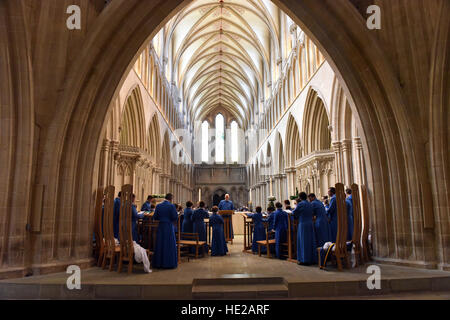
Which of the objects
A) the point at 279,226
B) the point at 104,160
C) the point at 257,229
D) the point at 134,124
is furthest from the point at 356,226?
the point at 134,124

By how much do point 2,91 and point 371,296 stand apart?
6.37 meters

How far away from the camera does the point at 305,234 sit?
5.85 m

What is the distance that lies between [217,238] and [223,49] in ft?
67.4

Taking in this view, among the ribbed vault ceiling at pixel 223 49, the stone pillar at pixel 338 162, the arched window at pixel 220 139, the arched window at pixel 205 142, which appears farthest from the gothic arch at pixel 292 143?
the arched window at pixel 205 142

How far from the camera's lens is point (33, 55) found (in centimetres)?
510

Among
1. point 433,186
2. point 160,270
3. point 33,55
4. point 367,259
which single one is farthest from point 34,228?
point 433,186

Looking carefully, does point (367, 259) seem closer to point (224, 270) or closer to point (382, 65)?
point (224, 270)

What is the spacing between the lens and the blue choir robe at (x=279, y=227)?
6797mm

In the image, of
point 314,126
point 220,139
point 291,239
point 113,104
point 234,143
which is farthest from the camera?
point 220,139

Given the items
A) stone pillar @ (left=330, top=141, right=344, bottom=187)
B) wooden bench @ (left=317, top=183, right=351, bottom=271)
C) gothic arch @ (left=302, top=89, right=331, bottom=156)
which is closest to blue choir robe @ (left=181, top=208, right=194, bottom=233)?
wooden bench @ (left=317, top=183, right=351, bottom=271)

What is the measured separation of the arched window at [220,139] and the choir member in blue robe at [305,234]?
29.3m

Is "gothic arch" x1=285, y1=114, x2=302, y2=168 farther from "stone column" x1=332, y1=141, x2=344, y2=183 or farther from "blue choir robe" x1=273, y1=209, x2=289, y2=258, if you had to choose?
"blue choir robe" x1=273, y1=209, x2=289, y2=258

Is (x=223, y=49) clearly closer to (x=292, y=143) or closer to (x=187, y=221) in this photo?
(x=292, y=143)

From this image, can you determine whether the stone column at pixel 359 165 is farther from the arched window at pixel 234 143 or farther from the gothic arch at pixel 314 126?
the arched window at pixel 234 143
